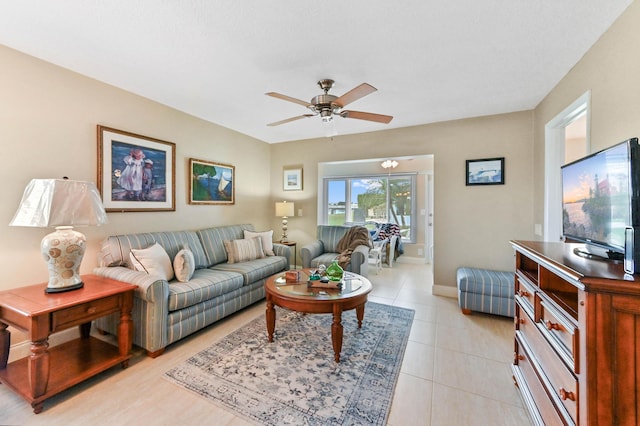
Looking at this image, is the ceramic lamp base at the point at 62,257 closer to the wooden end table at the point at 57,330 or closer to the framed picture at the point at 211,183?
the wooden end table at the point at 57,330

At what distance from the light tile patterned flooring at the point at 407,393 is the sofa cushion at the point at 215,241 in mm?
1039

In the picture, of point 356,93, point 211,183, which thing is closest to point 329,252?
point 211,183

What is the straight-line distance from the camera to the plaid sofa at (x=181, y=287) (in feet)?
7.04

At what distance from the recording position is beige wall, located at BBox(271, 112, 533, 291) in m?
3.32

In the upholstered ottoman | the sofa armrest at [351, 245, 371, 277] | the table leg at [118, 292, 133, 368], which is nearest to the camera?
the table leg at [118, 292, 133, 368]

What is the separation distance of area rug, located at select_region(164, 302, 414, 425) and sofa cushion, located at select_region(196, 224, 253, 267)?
1113mm

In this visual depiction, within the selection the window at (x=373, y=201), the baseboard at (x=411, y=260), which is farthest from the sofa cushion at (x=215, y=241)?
the baseboard at (x=411, y=260)

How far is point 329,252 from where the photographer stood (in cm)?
450

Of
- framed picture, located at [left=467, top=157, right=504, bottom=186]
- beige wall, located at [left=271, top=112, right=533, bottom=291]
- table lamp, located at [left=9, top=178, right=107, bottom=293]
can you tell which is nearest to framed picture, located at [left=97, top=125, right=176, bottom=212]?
table lamp, located at [left=9, top=178, right=107, bottom=293]

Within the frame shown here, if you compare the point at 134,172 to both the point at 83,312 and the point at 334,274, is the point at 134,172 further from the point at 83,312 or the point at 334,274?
the point at 334,274

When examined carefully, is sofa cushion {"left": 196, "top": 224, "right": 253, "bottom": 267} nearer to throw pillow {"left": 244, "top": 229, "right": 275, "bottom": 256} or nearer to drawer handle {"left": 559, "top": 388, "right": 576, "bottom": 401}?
throw pillow {"left": 244, "top": 229, "right": 275, "bottom": 256}

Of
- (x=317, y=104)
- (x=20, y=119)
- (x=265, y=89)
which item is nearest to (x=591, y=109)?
(x=317, y=104)

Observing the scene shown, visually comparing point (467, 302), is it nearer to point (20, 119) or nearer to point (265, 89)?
point (265, 89)

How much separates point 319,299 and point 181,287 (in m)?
1.30
